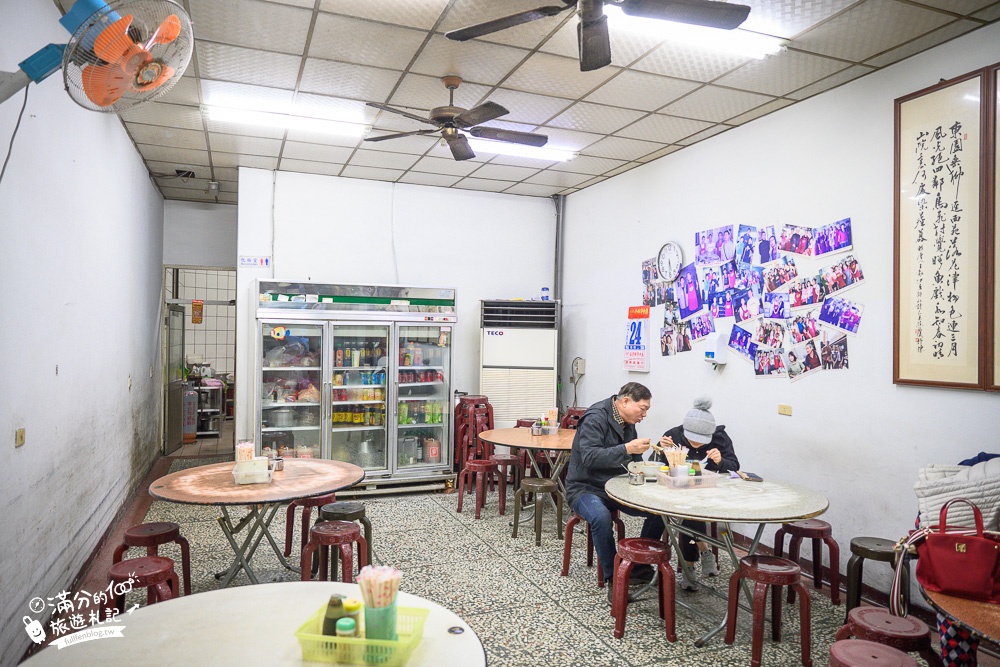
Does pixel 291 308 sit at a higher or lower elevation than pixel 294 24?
lower

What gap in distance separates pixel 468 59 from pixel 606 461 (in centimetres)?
284

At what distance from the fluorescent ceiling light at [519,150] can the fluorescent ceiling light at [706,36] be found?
2.24 meters

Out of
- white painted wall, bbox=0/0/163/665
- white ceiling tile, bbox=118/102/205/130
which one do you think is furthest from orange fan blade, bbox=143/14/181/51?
white ceiling tile, bbox=118/102/205/130

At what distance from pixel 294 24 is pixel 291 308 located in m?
3.23

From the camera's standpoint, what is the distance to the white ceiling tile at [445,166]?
6590 millimetres

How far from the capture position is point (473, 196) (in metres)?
7.91

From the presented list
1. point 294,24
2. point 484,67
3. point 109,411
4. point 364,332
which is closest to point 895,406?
point 484,67

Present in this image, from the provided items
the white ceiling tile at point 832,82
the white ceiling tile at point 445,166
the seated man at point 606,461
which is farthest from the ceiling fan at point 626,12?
the white ceiling tile at point 445,166

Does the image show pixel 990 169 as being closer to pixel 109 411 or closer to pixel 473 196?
pixel 473 196

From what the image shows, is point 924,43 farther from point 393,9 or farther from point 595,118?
point 393,9

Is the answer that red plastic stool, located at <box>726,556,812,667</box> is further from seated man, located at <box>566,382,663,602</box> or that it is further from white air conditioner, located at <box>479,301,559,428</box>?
white air conditioner, located at <box>479,301,559,428</box>

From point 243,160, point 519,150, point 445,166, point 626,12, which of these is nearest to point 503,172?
point 445,166

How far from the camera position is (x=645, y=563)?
11.5ft

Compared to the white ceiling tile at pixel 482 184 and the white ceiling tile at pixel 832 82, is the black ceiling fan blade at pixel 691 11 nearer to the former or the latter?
the white ceiling tile at pixel 832 82
